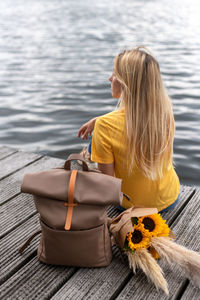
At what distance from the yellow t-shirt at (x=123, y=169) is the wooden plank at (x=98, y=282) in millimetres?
520

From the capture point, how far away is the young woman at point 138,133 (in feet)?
7.59

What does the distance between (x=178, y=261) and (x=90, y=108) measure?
4.80 metres

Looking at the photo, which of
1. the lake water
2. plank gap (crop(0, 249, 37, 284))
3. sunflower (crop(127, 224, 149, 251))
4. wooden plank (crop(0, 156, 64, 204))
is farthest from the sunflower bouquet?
the lake water

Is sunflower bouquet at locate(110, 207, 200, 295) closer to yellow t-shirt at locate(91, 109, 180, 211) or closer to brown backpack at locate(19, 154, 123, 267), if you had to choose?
brown backpack at locate(19, 154, 123, 267)

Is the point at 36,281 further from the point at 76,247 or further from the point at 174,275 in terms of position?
the point at 174,275

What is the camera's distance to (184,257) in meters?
2.02

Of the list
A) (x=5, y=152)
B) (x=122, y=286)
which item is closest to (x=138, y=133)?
(x=122, y=286)

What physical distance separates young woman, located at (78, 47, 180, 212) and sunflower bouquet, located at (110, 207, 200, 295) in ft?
0.99

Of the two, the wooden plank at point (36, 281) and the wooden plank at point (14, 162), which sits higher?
the wooden plank at point (36, 281)

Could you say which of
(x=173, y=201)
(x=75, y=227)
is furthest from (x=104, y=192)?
(x=173, y=201)

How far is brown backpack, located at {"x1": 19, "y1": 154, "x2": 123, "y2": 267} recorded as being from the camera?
6.46ft

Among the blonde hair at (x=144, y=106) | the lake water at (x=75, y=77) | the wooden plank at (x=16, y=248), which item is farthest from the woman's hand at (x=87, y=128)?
the wooden plank at (x=16, y=248)

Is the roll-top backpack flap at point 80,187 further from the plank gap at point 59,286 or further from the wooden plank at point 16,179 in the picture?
the wooden plank at point 16,179

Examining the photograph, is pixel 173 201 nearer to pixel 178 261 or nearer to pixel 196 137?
pixel 178 261
